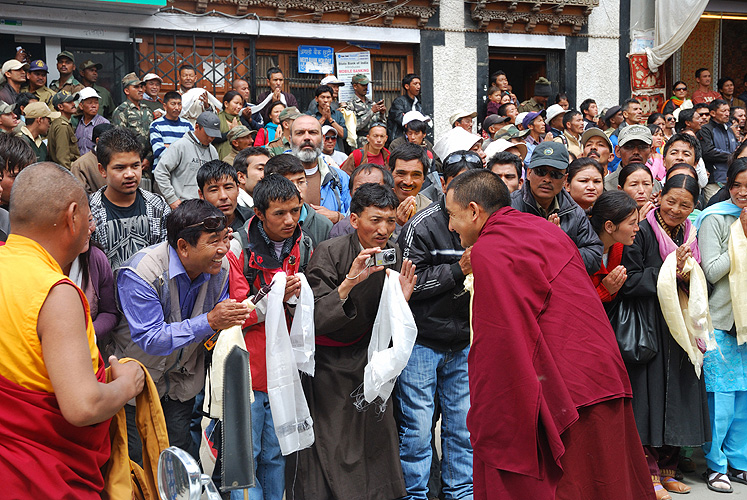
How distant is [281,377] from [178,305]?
23.0 inches

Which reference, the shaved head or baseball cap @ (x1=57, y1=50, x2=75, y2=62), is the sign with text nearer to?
baseball cap @ (x1=57, y1=50, x2=75, y2=62)

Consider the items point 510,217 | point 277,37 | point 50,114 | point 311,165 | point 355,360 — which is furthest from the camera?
point 277,37

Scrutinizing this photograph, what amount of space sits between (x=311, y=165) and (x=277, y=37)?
20.5 ft

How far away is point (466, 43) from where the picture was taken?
1245cm

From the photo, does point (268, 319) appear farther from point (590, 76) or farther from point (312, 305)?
point (590, 76)

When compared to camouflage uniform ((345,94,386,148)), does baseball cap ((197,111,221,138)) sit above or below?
below

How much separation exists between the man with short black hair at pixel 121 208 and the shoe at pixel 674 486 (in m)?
3.49

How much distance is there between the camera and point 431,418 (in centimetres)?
408

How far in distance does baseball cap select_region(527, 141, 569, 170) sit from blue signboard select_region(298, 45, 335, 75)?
7.38 metres

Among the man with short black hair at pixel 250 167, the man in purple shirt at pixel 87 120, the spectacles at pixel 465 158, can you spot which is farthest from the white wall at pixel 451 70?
the spectacles at pixel 465 158

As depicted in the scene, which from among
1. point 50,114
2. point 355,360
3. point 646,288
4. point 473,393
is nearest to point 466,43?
point 50,114

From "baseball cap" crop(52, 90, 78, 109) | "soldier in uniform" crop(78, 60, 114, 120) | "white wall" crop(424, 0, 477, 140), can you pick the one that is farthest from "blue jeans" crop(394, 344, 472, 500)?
"white wall" crop(424, 0, 477, 140)

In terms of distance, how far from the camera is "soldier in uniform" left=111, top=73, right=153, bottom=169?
8109 mm

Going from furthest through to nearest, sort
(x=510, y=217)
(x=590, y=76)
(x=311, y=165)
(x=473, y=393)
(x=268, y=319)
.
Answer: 1. (x=590, y=76)
2. (x=311, y=165)
3. (x=268, y=319)
4. (x=510, y=217)
5. (x=473, y=393)
